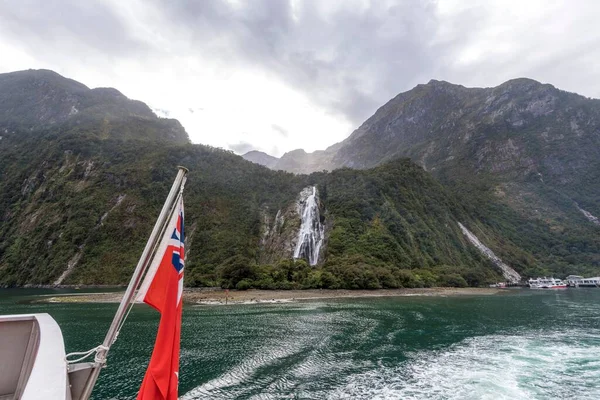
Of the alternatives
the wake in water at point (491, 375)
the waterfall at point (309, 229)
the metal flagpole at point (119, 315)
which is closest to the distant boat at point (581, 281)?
→ the waterfall at point (309, 229)

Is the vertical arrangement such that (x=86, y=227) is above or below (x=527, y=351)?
above

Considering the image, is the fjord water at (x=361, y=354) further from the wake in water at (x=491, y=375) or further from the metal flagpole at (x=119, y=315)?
the metal flagpole at (x=119, y=315)

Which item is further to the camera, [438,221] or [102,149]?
[102,149]

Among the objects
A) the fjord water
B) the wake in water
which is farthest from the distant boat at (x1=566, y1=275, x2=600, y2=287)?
the wake in water

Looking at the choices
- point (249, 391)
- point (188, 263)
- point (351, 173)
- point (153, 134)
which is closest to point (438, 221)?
point (351, 173)

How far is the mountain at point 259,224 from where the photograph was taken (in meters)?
78.4

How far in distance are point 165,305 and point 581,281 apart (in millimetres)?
120266

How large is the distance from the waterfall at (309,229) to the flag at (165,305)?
78923 mm

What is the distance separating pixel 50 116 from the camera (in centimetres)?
19862

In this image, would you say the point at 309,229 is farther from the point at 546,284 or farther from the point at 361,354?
the point at 361,354

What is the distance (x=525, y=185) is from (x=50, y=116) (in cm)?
27073

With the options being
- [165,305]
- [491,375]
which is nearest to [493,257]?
[491,375]

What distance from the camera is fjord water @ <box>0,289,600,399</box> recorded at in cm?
1527

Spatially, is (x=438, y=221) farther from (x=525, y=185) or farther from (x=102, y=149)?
(x=102, y=149)
